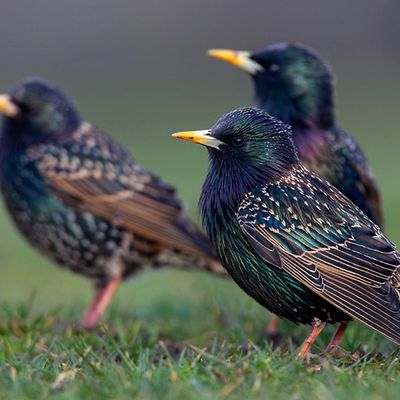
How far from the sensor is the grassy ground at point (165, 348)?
377 centimetres

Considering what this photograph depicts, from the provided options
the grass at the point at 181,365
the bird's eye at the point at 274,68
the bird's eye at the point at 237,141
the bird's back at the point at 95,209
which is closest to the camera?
the grass at the point at 181,365

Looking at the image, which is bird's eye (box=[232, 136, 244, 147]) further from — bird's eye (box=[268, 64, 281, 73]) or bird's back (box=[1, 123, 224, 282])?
bird's back (box=[1, 123, 224, 282])

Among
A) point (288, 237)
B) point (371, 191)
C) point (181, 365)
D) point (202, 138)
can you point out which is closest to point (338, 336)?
point (288, 237)

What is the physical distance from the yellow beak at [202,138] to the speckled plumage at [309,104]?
1.34 metres

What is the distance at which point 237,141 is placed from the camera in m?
4.59

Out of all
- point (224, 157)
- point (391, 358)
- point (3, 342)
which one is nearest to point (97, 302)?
point (3, 342)

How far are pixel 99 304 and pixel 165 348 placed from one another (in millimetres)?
2185

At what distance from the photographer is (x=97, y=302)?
671 centimetres

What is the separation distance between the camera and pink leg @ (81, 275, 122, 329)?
6289 mm

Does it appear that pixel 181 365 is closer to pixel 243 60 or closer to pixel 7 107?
pixel 243 60

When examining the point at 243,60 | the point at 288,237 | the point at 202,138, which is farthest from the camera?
the point at 243,60

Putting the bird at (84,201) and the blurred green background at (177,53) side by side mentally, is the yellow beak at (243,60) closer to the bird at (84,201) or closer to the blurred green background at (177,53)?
the bird at (84,201)

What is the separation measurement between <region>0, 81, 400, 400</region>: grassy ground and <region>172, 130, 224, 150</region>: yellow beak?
2.96 feet

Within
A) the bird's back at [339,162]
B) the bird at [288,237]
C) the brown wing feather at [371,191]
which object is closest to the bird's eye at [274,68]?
the bird's back at [339,162]
